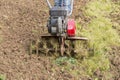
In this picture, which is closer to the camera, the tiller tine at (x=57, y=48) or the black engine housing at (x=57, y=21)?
the black engine housing at (x=57, y=21)

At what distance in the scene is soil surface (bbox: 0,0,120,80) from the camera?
4.52 metres

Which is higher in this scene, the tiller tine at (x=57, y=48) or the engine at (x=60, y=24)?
the engine at (x=60, y=24)

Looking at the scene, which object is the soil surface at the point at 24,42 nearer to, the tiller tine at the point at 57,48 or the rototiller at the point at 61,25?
the tiller tine at the point at 57,48

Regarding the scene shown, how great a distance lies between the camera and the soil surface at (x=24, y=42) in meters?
4.52

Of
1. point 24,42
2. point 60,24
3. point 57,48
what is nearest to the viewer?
point 60,24

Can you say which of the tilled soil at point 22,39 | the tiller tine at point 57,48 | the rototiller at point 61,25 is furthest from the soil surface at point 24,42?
the rototiller at point 61,25

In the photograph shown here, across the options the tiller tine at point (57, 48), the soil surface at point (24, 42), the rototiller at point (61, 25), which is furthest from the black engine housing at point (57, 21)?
the soil surface at point (24, 42)

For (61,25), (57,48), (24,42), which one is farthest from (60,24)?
(24,42)

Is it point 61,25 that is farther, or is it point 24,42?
point 24,42

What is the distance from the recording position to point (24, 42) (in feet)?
16.6

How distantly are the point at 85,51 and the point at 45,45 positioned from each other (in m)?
0.56

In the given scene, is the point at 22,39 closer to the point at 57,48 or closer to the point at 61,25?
the point at 57,48

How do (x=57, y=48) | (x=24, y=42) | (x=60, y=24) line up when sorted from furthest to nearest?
(x=24, y=42) → (x=57, y=48) → (x=60, y=24)

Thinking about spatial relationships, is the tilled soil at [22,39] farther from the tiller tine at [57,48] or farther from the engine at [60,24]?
the engine at [60,24]
